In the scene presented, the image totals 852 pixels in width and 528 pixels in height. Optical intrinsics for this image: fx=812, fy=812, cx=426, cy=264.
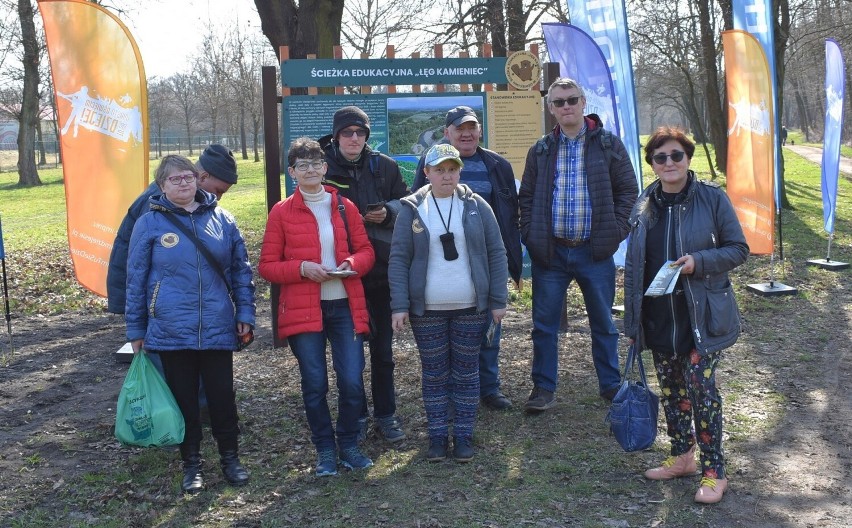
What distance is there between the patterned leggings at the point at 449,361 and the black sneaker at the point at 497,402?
0.86 meters

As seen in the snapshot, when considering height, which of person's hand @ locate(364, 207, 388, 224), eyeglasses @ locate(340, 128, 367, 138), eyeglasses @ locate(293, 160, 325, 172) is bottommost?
person's hand @ locate(364, 207, 388, 224)

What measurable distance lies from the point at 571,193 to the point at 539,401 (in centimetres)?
137

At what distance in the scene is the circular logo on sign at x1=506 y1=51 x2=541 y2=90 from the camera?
6965mm

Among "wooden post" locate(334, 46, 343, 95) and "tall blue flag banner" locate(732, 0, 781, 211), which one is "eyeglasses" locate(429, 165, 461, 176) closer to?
"wooden post" locate(334, 46, 343, 95)

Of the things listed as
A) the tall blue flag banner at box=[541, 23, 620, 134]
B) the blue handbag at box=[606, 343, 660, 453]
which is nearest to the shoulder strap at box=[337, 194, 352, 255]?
the blue handbag at box=[606, 343, 660, 453]

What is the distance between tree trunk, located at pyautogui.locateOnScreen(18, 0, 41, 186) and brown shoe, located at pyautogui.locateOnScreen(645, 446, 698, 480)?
20.9 m

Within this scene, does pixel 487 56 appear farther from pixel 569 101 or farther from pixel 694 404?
pixel 694 404

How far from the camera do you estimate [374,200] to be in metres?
4.82

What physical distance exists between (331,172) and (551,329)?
177 cm

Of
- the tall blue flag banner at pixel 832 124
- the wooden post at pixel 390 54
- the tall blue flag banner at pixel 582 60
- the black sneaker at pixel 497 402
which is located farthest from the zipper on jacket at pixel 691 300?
the tall blue flag banner at pixel 832 124

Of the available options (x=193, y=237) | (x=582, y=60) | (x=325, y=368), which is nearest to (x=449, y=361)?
(x=325, y=368)

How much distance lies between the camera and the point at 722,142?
22359 mm

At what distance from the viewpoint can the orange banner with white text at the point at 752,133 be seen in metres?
8.92

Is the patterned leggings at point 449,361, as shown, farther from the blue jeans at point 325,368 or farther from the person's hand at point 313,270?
the person's hand at point 313,270
